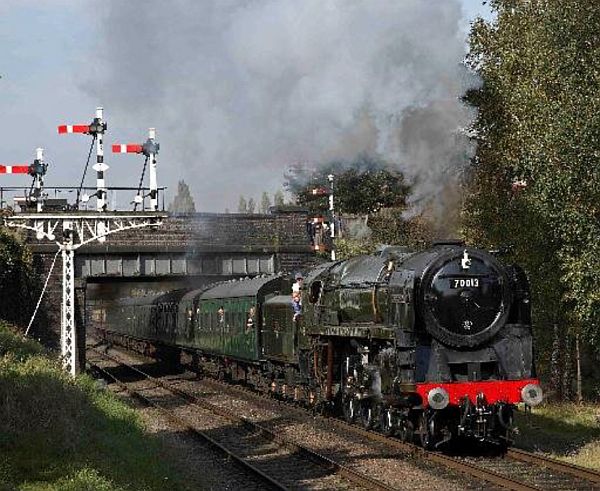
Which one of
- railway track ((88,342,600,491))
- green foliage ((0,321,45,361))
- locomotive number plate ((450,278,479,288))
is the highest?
locomotive number plate ((450,278,479,288))

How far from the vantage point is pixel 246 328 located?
2811cm

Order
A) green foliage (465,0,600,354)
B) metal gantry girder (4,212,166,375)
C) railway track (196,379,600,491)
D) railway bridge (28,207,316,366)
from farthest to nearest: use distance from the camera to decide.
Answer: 1. railway bridge (28,207,316,366)
2. metal gantry girder (4,212,166,375)
3. green foliage (465,0,600,354)
4. railway track (196,379,600,491)

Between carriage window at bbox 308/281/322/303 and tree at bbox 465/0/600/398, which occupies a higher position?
tree at bbox 465/0/600/398

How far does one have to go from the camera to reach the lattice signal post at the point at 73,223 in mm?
27891

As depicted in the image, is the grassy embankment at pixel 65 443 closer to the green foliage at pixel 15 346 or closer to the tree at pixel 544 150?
the green foliage at pixel 15 346

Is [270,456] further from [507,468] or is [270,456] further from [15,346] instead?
[15,346]

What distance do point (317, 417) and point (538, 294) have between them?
7.51 m

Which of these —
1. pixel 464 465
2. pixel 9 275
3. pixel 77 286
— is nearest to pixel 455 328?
pixel 464 465

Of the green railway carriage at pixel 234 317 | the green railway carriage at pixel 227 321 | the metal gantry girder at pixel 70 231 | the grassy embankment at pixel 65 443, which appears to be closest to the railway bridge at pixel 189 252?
the green railway carriage at pixel 227 321

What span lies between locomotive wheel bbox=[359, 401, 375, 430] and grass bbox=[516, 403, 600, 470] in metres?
2.81

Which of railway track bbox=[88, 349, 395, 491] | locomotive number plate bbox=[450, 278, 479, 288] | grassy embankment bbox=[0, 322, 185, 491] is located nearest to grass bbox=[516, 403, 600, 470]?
locomotive number plate bbox=[450, 278, 479, 288]

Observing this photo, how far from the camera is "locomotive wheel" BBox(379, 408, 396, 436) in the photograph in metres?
17.9

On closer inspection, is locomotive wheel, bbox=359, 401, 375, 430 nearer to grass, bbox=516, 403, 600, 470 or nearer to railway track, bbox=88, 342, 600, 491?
railway track, bbox=88, 342, 600, 491

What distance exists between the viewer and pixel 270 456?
56.9 ft
